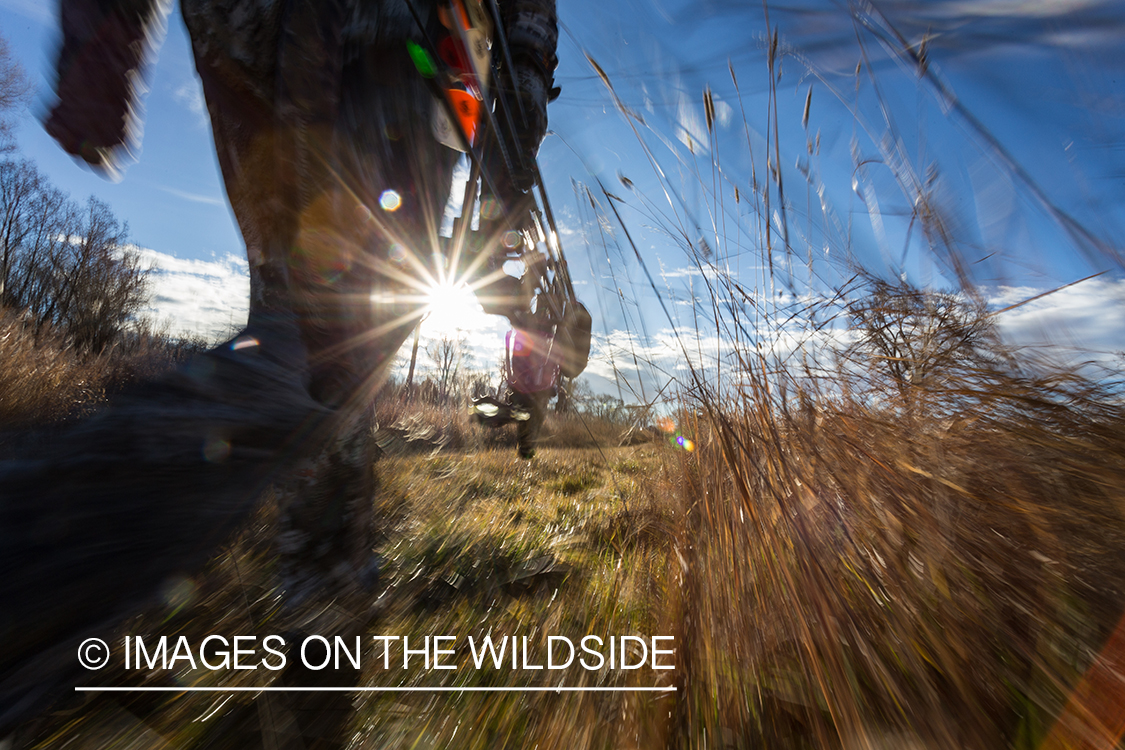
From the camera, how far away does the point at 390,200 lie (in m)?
1.16

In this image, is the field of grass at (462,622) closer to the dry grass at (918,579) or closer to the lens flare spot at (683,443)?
the lens flare spot at (683,443)

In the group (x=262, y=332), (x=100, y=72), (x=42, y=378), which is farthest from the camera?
(x=42, y=378)

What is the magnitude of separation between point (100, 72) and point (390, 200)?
85 cm

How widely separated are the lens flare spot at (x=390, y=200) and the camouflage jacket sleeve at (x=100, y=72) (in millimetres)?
798

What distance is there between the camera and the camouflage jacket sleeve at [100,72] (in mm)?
1073

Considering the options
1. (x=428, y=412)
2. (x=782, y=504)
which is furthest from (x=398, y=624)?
(x=428, y=412)

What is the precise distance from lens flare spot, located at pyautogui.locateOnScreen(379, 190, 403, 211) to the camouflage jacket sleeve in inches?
31.4

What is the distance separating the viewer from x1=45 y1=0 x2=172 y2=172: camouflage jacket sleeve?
1.07 m

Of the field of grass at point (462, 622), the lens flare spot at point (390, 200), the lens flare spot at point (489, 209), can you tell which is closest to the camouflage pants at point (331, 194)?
the lens flare spot at point (390, 200)

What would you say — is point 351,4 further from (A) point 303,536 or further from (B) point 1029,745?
(B) point 1029,745

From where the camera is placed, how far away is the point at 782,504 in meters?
0.77

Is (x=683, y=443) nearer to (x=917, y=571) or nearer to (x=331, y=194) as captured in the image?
(x=917, y=571)

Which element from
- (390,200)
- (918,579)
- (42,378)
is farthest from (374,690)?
(42,378)

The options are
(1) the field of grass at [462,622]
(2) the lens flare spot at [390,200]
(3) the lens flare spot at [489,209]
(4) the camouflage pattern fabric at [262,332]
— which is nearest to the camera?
(4) the camouflage pattern fabric at [262,332]
